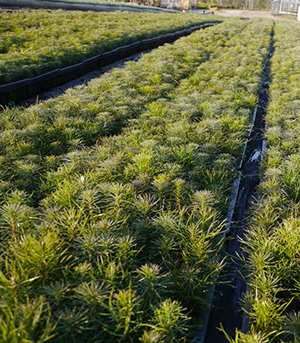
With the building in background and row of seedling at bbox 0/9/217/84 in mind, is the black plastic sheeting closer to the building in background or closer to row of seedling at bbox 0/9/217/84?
row of seedling at bbox 0/9/217/84

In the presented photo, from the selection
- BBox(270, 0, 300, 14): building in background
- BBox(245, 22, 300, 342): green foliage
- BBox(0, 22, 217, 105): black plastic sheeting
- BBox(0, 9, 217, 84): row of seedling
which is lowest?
BBox(245, 22, 300, 342): green foliage

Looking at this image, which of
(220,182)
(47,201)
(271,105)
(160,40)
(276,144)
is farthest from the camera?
(160,40)

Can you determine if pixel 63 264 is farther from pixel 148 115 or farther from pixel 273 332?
pixel 148 115

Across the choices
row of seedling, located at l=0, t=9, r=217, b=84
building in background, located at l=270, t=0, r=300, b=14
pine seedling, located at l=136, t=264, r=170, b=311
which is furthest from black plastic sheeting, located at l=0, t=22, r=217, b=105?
building in background, located at l=270, t=0, r=300, b=14

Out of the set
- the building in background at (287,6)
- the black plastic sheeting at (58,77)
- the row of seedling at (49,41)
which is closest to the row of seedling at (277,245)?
the black plastic sheeting at (58,77)

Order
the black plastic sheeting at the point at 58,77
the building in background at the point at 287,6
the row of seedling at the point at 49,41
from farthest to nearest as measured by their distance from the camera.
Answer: the building in background at the point at 287,6, the row of seedling at the point at 49,41, the black plastic sheeting at the point at 58,77

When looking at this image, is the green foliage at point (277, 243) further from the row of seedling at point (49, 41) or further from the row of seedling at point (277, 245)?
the row of seedling at point (49, 41)

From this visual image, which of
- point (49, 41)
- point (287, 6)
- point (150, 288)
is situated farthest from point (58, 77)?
point (287, 6)

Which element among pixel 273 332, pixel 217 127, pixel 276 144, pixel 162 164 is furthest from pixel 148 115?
pixel 273 332

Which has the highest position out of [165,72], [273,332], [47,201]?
[165,72]

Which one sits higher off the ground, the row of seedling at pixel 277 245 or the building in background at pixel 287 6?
the building in background at pixel 287 6

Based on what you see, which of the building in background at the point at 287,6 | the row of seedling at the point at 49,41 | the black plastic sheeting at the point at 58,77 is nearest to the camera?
the black plastic sheeting at the point at 58,77
